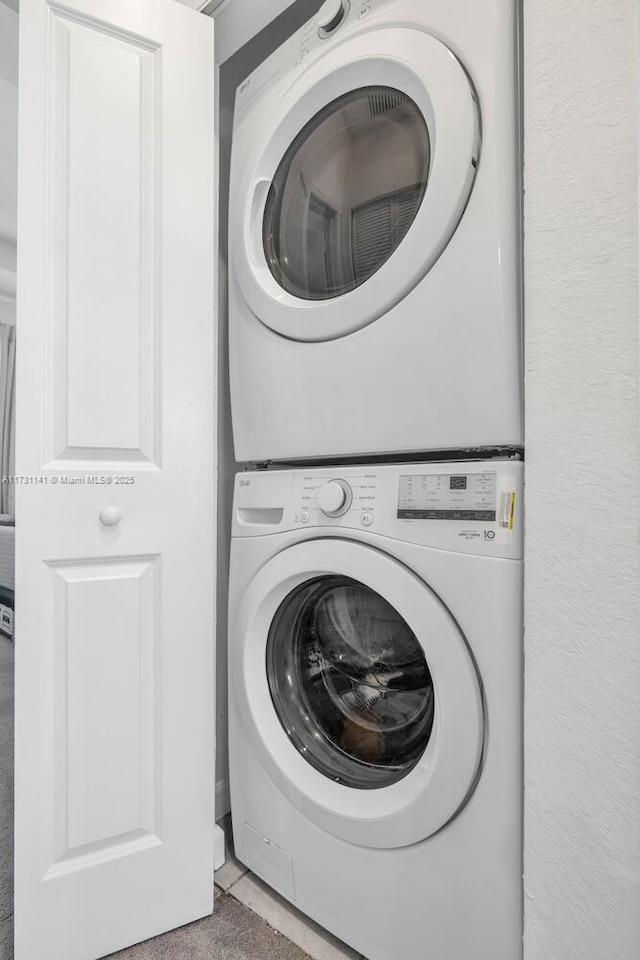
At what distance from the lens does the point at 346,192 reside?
3.60ft

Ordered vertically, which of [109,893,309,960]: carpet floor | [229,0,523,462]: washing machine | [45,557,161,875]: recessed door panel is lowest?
[109,893,309,960]: carpet floor

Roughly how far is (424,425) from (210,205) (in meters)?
0.70

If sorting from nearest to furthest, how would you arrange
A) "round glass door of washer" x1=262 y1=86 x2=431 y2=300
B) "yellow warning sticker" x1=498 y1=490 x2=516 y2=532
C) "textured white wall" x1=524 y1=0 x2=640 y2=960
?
"textured white wall" x1=524 y1=0 x2=640 y2=960 → "yellow warning sticker" x1=498 y1=490 x2=516 y2=532 → "round glass door of washer" x1=262 y1=86 x2=431 y2=300

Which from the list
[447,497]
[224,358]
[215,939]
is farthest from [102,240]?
[215,939]

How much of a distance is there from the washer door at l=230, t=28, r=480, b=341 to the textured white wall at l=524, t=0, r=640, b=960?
0.16 metres

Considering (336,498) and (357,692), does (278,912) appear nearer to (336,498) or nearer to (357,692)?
(357,692)

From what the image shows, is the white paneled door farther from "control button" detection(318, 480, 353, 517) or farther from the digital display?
the digital display

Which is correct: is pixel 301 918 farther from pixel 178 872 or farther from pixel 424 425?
pixel 424 425

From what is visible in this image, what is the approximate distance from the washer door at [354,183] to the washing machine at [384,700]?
342mm

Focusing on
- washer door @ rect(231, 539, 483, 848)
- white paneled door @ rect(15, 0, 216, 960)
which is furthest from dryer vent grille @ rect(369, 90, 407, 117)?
washer door @ rect(231, 539, 483, 848)

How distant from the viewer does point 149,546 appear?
113 cm

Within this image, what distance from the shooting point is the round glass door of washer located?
3.25ft

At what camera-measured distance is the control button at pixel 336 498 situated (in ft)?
3.39

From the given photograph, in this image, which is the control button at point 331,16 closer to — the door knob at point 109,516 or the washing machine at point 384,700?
the washing machine at point 384,700
